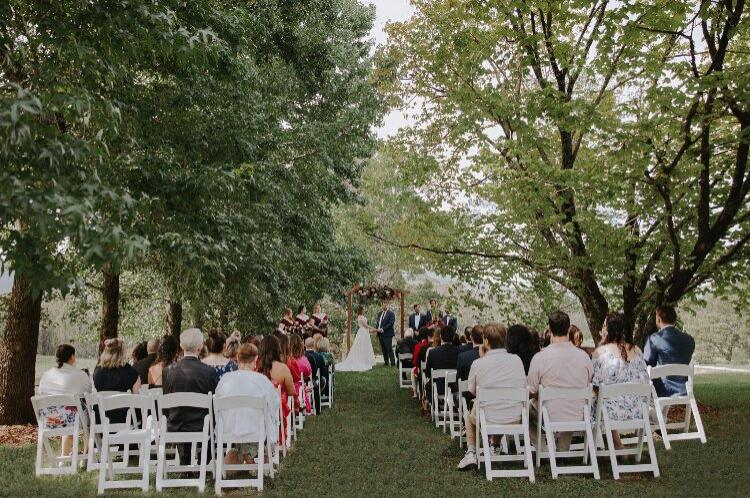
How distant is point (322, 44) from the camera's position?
2161cm

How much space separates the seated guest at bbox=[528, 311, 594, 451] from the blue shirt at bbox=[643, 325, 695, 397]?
212 cm

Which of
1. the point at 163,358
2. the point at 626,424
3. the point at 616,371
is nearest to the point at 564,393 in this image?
the point at 626,424

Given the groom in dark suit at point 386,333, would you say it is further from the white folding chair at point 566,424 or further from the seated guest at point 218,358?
the white folding chair at point 566,424

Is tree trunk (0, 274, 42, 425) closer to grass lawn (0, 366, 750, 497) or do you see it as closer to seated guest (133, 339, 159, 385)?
grass lawn (0, 366, 750, 497)

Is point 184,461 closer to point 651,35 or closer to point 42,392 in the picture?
point 42,392

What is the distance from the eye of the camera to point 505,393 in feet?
25.2

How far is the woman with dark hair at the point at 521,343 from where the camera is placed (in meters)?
9.41

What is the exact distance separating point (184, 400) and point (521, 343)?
14.1 ft

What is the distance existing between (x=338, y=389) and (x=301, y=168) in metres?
5.60

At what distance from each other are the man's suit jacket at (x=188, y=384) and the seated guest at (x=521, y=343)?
146 inches

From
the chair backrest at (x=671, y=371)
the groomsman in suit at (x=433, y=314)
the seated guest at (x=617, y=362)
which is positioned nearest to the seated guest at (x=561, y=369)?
the seated guest at (x=617, y=362)

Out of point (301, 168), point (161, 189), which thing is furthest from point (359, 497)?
point (301, 168)

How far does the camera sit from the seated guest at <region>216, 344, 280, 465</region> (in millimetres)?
7336

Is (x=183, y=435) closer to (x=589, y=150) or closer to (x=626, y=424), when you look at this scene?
(x=626, y=424)
